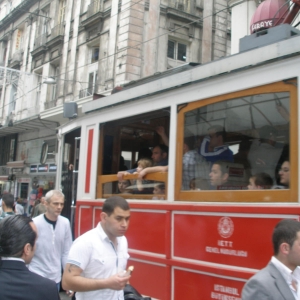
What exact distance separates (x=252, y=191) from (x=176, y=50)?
1562 centimetres

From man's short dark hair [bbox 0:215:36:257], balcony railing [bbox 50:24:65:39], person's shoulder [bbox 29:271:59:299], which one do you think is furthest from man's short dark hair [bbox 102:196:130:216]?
balcony railing [bbox 50:24:65:39]

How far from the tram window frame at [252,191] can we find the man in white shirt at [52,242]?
140cm

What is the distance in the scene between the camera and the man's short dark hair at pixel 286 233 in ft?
7.30

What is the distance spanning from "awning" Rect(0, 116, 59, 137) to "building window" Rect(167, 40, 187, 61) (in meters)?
6.80

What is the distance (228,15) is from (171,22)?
3.33 metres

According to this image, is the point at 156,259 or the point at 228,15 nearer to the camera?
the point at 156,259

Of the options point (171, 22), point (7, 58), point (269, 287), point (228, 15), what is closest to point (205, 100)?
point (269, 287)

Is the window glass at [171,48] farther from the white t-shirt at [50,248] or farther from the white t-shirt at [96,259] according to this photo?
the white t-shirt at [96,259]

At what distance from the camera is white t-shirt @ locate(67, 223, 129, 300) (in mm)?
2736

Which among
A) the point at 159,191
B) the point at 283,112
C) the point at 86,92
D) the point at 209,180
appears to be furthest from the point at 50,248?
the point at 86,92

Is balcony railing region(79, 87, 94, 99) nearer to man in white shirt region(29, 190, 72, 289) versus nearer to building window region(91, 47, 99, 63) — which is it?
building window region(91, 47, 99, 63)

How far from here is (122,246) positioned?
9.79ft

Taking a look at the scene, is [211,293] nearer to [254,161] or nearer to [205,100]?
[254,161]

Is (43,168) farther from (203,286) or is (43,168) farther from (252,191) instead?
(252,191)
